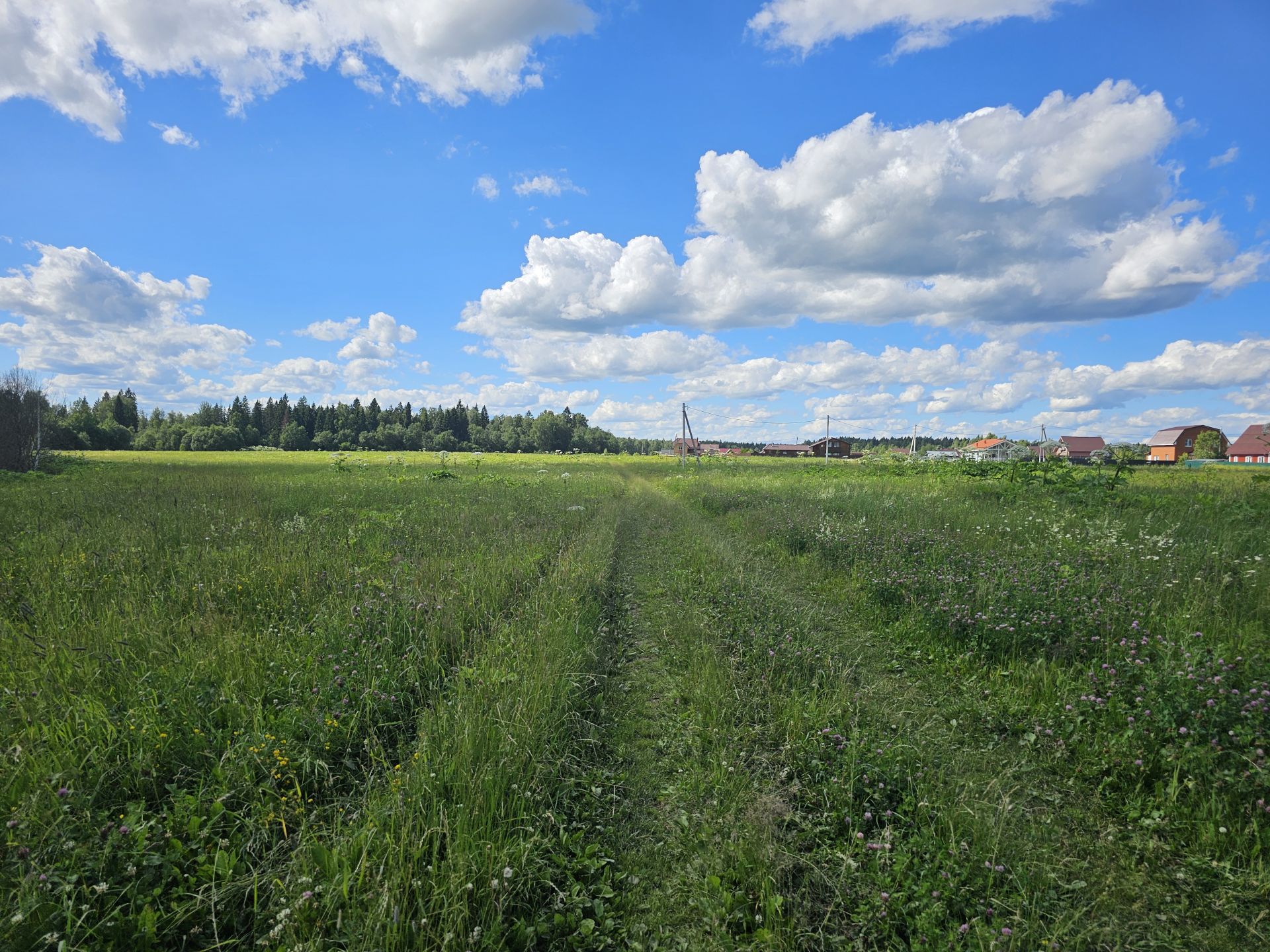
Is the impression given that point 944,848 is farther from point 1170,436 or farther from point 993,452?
point 1170,436

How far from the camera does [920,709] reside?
552 cm

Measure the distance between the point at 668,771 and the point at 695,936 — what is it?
1.48 m

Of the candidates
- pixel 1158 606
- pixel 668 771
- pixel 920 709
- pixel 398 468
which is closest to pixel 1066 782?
pixel 920 709

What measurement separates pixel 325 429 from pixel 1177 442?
499ft

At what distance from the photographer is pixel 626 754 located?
481 cm

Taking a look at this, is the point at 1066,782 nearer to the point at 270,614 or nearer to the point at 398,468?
the point at 270,614

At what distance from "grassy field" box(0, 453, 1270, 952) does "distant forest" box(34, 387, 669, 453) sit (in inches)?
3951

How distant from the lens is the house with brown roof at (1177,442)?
74.0m

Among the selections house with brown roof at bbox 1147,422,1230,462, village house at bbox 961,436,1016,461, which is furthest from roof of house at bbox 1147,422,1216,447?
village house at bbox 961,436,1016,461

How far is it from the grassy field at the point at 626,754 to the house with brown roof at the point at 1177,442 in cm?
9113

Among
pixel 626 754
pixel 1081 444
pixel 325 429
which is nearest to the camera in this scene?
pixel 626 754

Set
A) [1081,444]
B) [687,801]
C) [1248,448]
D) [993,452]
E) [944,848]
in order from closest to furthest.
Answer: [944,848] < [687,801] < [993,452] < [1248,448] < [1081,444]

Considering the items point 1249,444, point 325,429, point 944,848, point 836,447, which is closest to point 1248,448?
point 1249,444

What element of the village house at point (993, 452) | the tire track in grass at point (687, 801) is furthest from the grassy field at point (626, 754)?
the village house at point (993, 452)
